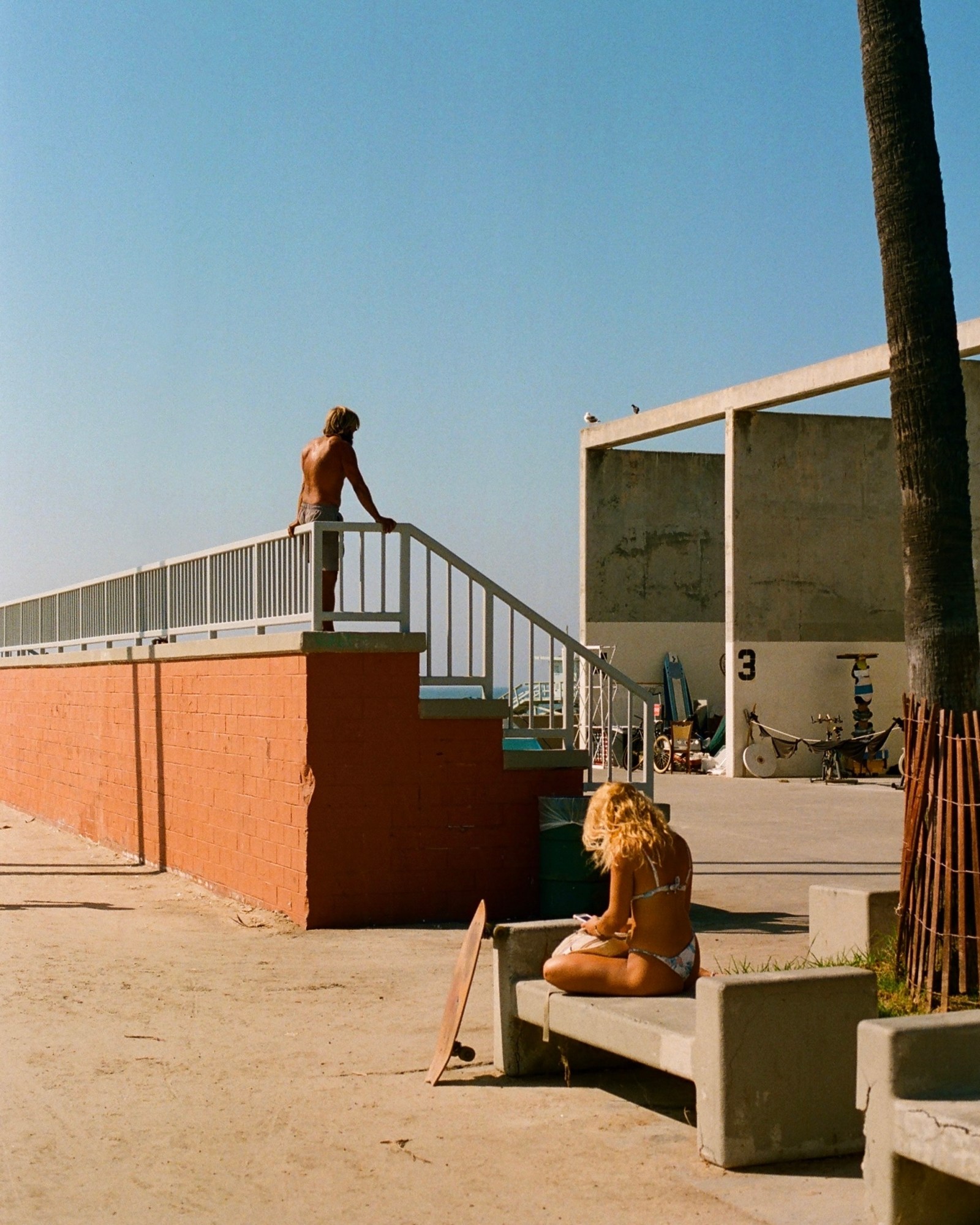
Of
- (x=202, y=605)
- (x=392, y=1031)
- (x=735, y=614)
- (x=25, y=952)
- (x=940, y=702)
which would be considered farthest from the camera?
(x=735, y=614)

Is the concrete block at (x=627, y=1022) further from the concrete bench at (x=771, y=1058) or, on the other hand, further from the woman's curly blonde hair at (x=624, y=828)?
the woman's curly blonde hair at (x=624, y=828)

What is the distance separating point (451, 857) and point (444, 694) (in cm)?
120

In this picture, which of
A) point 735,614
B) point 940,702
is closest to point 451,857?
point 940,702

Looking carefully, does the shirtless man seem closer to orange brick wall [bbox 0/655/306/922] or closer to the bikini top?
orange brick wall [bbox 0/655/306/922]

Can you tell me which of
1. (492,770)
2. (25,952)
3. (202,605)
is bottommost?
(25,952)

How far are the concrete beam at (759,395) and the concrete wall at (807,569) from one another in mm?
619

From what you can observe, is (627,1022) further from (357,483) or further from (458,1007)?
(357,483)

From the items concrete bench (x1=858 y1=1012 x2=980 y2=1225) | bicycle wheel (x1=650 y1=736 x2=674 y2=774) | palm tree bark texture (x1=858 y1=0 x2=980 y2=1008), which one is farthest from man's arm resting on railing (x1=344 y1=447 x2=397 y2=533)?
bicycle wheel (x1=650 y1=736 x2=674 y2=774)

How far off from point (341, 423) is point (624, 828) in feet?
20.3

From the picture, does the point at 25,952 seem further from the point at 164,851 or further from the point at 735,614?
the point at 735,614

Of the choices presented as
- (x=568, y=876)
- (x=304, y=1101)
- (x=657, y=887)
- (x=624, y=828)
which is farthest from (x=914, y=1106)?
(x=568, y=876)

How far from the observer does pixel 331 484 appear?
12.1 m

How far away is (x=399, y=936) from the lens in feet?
36.6

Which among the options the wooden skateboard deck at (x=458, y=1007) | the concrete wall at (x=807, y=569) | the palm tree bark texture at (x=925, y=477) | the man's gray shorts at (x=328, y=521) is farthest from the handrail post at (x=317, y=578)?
the concrete wall at (x=807, y=569)
